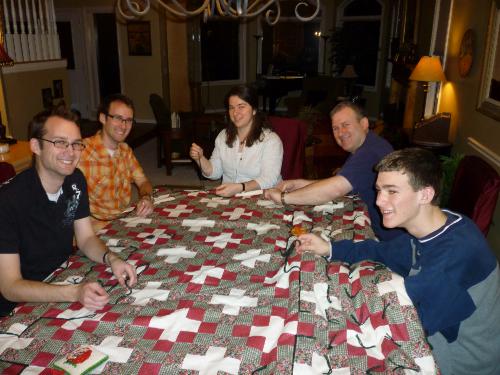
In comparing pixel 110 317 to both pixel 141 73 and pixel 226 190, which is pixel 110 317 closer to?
pixel 226 190

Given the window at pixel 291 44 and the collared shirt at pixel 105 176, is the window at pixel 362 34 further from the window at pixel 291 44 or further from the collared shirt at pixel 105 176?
the collared shirt at pixel 105 176

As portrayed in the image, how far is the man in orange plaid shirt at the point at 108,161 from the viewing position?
2.52 meters

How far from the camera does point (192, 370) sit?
1.09 meters

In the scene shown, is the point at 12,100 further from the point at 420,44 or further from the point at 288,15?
the point at 288,15

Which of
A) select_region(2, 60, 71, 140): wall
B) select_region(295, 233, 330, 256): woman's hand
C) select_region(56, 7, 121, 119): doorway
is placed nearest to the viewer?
select_region(295, 233, 330, 256): woman's hand

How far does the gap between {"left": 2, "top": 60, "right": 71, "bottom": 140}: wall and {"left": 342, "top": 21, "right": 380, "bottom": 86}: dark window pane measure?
21.2 feet

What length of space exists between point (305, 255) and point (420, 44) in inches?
214

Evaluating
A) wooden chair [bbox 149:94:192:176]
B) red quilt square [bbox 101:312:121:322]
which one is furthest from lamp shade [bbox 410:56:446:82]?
red quilt square [bbox 101:312:121:322]

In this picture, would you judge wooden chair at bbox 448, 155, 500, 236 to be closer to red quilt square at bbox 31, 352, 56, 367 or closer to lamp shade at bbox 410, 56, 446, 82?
red quilt square at bbox 31, 352, 56, 367

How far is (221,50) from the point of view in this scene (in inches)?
404

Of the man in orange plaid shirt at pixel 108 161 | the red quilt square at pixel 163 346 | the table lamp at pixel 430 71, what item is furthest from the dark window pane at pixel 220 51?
the red quilt square at pixel 163 346

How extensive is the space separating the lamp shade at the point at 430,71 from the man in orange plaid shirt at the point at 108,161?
330 cm

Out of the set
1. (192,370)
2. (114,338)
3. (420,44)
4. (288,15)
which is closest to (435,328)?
(192,370)

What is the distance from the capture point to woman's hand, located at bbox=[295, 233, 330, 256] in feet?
5.22
